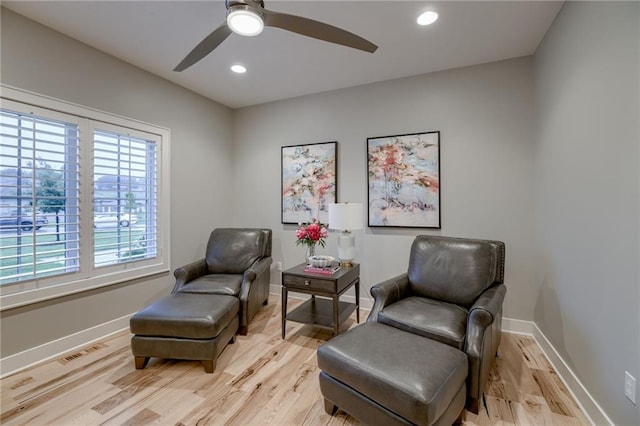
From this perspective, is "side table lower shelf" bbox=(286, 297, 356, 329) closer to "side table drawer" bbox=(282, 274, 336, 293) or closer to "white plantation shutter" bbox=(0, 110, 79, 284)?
"side table drawer" bbox=(282, 274, 336, 293)

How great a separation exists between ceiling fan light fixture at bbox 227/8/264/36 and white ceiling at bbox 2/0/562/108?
0.53 metres

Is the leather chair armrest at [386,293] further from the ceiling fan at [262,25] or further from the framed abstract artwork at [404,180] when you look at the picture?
the ceiling fan at [262,25]

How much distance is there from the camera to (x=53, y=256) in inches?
93.8

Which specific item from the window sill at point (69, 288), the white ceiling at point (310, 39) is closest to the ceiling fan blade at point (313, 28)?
the white ceiling at point (310, 39)

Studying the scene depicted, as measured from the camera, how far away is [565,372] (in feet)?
6.68

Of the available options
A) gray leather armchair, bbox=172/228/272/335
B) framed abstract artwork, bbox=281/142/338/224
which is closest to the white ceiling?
framed abstract artwork, bbox=281/142/338/224

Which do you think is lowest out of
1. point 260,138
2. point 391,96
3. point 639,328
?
point 639,328

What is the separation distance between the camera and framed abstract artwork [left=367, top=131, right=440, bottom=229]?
309 centimetres

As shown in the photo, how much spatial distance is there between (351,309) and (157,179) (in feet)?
8.44

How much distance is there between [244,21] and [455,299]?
2428mm

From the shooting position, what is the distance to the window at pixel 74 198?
2.17 meters

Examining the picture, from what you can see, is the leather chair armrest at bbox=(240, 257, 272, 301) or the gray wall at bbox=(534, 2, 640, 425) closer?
the gray wall at bbox=(534, 2, 640, 425)

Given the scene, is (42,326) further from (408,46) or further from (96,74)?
(408,46)

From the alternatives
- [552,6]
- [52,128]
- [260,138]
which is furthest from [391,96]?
[52,128]
